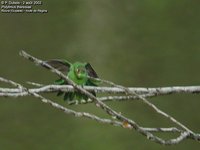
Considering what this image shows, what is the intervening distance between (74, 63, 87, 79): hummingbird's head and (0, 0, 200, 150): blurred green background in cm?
84

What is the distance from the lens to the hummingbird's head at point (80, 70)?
1.02 m

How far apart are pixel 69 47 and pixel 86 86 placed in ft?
3.33

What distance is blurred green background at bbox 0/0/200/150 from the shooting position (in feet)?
6.20

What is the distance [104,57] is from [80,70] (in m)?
0.99

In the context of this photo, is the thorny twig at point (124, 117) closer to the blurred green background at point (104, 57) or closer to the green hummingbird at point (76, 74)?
the green hummingbird at point (76, 74)

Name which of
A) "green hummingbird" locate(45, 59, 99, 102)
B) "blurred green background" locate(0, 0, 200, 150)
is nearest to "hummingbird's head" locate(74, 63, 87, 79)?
"green hummingbird" locate(45, 59, 99, 102)

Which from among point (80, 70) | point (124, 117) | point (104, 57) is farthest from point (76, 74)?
point (104, 57)

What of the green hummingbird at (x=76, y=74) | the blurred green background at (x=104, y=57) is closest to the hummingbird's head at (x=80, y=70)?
the green hummingbird at (x=76, y=74)

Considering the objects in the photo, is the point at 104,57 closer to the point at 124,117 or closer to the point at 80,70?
the point at 80,70

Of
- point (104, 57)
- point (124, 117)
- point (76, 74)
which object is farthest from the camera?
point (104, 57)

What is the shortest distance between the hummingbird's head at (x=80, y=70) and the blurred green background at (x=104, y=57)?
2.75ft

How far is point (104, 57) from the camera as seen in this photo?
202cm

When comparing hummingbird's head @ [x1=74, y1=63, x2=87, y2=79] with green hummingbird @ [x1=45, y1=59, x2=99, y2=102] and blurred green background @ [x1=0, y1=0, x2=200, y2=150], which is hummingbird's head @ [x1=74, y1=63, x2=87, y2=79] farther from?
blurred green background @ [x1=0, y1=0, x2=200, y2=150]

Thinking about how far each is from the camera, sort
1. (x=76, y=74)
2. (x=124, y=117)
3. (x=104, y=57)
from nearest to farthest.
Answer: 1. (x=124, y=117)
2. (x=76, y=74)
3. (x=104, y=57)
